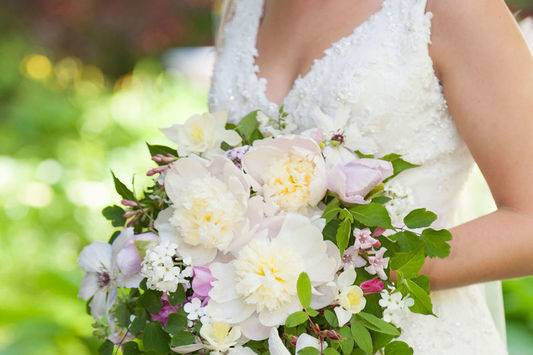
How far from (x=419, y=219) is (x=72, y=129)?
15.0 ft

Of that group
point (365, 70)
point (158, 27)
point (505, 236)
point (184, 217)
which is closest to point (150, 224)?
point (184, 217)

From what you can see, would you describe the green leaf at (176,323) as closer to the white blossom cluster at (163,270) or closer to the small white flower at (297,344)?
the white blossom cluster at (163,270)

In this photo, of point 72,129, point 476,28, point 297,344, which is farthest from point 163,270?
point 72,129

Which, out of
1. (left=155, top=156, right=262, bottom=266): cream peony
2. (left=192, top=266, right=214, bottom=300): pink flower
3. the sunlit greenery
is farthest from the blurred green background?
(left=192, top=266, right=214, bottom=300): pink flower

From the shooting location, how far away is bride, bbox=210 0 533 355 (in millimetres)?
1729

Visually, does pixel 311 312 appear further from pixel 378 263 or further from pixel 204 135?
pixel 204 135

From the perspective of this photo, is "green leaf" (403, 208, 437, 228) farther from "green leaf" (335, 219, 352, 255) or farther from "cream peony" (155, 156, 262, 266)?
"cream peony" (155, 156, 262, 266)

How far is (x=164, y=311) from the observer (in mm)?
1637

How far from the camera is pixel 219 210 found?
5.20 ft

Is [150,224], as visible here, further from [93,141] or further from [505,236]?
[93,141]

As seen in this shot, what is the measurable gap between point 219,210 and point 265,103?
58 cm

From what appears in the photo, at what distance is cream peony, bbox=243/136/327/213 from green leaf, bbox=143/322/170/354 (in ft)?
1.03

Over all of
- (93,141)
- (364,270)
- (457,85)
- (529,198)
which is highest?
(93,141)

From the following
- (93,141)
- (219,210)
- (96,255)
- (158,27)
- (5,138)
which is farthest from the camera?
(158,27)
